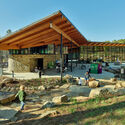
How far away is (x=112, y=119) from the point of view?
8.96ft

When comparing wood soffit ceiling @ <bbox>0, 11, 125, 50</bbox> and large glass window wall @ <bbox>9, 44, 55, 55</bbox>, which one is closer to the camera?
wood soffit ceiling @ <bbox>0, 11, 125, 50</bbox>

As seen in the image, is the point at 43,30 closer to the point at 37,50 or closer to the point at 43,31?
the point at 43,31

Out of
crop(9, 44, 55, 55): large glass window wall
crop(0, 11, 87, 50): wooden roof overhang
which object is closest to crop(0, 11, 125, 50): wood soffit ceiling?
crop(0, 11, 87, 50): wooden roof overhang

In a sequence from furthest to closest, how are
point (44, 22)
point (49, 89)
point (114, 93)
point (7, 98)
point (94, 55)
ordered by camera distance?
point (94, 55)
point (49, 89)
point (44, 22)
point (7, 98)
point (114, 93)

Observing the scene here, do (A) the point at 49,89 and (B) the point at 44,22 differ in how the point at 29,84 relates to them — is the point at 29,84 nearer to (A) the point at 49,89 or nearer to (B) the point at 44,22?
(A) the point at 49,89

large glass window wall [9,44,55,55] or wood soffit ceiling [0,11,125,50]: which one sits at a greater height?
wood soffit ceiling [0,11,125,50]

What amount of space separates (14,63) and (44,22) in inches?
423

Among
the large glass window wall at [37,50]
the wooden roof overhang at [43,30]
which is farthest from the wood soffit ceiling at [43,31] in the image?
the large glass window wall at [37,50]

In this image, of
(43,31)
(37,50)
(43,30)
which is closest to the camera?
(43,30)

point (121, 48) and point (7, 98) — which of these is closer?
point (7, 98)

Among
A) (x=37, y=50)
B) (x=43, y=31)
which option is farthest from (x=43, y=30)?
(x=37, y=50)

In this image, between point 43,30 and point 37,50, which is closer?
point 43,30

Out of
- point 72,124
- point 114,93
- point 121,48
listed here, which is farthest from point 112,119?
point 121,48

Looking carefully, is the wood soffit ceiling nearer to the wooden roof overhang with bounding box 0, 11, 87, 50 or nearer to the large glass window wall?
the wooden roof overhang with bounding box 0, 11, 87, 50
